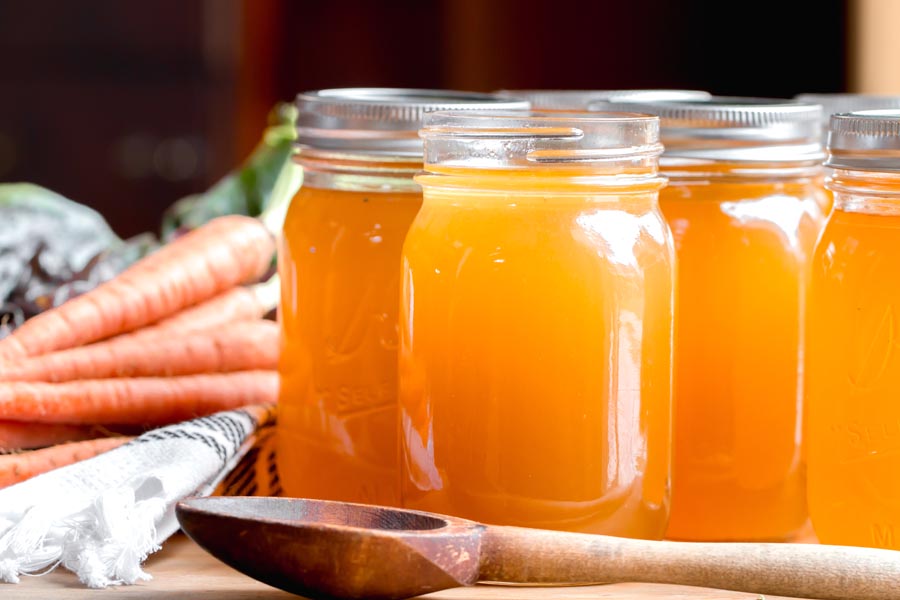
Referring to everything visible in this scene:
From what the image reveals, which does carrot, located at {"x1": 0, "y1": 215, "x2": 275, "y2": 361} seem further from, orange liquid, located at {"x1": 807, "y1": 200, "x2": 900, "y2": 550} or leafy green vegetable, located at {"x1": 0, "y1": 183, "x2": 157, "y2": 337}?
orange liquid, located at {"x1": 807, "y1": 200, "x2": 900, "y2": 550}

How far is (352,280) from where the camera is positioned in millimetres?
945

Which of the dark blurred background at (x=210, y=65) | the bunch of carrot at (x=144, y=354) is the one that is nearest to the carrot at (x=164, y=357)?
the bunch of carrot at (x=144, y=354)

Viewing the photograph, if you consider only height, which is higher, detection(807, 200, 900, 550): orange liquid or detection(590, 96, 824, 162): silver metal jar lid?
detection(590, 96, 824, 162): silver metal jar lid

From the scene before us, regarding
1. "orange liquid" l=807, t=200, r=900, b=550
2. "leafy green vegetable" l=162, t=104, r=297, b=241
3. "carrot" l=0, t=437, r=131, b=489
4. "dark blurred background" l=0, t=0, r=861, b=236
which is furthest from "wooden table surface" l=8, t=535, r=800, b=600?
"dark blurred background" l=0, t=0, r=861, b=236

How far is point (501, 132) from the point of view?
79 centimetres

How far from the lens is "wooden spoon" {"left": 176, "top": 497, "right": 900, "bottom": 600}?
68cm

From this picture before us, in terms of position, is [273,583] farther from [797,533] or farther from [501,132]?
[797,533]

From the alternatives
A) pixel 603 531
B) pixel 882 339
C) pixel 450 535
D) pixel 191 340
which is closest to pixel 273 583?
pixel 450 535

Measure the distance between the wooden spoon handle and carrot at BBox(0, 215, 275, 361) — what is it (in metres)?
0.65

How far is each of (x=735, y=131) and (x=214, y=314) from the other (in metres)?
0.70

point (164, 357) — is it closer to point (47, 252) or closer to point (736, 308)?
point (47, 252)

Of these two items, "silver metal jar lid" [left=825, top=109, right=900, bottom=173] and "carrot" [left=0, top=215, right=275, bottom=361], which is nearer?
"silver metal jar lid" [left=825, top=109, right=900, bottom=173]

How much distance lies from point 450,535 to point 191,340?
64 cm

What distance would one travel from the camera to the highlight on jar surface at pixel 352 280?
0.92 m
